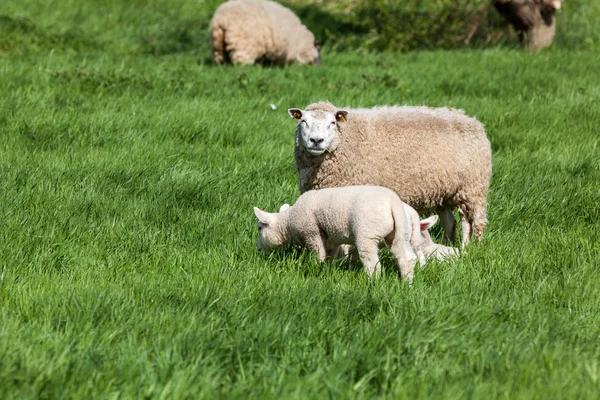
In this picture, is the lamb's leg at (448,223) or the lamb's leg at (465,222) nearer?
the lamb's leg at (465,222)

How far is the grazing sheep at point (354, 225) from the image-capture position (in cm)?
451

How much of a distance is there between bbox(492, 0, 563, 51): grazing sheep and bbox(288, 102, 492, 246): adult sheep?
9120 millimetres

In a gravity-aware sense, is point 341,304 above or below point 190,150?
above

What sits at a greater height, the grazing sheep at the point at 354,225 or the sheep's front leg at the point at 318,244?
the grazing sheep at the point at 354,225

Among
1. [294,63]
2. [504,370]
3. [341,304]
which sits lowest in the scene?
[294,63]

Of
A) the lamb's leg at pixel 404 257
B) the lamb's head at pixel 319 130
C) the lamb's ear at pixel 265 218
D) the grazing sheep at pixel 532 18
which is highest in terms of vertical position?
the lamb's head at pixel 319 130

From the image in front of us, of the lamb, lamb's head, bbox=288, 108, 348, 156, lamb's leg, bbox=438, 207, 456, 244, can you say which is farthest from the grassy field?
the lamb

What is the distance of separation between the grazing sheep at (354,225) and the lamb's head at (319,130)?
0.45 meters

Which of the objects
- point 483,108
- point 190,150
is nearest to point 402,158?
point 190,150

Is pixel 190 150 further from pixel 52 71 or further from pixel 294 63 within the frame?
pixel 294 63

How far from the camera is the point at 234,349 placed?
135 inches

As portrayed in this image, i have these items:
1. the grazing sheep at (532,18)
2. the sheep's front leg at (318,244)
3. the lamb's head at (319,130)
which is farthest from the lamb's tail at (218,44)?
the sheep's front leg at (318,244)

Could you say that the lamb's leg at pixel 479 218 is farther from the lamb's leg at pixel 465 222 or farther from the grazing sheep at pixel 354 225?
the grazing sheep at pixel 354 225

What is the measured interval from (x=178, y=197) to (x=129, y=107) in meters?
2.67
